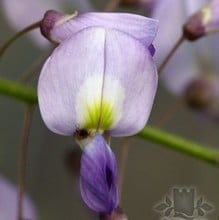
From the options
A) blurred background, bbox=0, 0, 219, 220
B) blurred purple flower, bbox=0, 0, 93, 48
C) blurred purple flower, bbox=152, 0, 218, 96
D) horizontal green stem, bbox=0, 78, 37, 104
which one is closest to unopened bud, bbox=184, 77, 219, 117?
blurred purple flower, bbox=152, 0, 218, 96

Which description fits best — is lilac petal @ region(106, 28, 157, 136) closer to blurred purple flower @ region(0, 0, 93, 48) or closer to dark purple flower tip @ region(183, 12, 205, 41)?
dark purple flower tip @ region(183, 12, 205, 41)

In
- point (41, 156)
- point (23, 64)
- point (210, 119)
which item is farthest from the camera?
point (41, 156)

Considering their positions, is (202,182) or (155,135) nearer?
(155,135)

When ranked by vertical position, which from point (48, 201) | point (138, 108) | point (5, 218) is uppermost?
point (138, 108)

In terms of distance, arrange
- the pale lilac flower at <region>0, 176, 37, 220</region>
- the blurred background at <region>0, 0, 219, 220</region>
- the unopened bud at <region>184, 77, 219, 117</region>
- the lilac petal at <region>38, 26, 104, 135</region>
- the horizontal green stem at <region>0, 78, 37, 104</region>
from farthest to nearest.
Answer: the blurred background at <region>0, 0, 219, 220</region> → the unopened bud at <region>184, 77, 219, 117</region> → the pale lilac flower at <region>0, 176, 37, 220</region> → the horizontal green stem at <region>0, 78, 37, 104</region> → the lilac petal at <region>38, 26, 104, 135</region>

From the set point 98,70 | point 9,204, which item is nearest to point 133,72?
point 98,70

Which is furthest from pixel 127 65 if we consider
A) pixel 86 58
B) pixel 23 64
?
pixel 23 64

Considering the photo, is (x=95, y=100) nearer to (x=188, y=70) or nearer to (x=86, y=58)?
(x=86, y=58)
